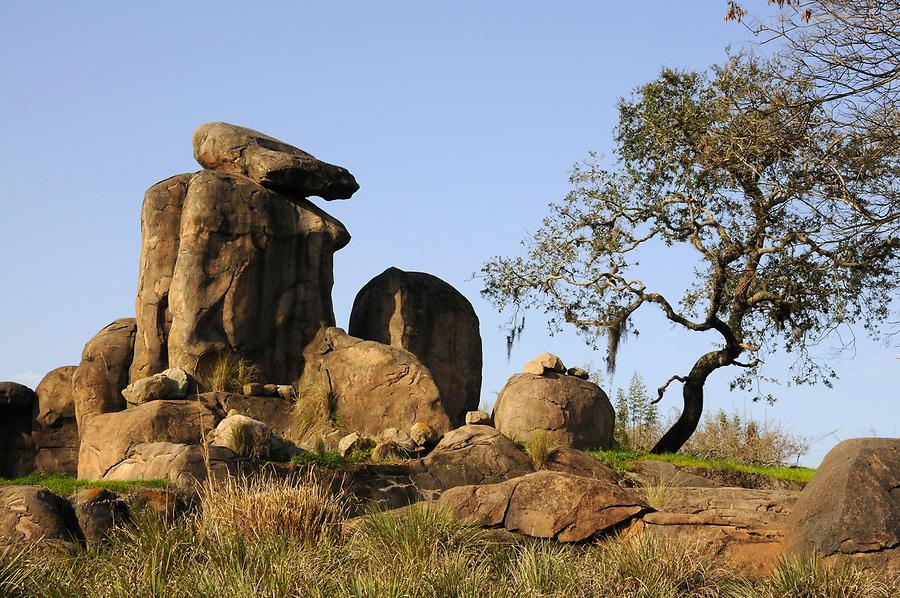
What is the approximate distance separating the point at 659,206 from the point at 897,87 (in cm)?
1178

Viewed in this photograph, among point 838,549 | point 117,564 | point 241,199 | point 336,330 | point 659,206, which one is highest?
point 659,206

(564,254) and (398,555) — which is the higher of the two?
(564,254)

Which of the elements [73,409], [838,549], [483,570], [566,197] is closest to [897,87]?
[838,549]

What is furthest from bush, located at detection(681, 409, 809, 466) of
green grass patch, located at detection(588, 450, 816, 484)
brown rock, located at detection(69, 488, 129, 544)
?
brown rock, located at detection(69, 488, 129, 544)

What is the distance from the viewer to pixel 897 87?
568 inches

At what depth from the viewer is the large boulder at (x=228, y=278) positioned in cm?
2094

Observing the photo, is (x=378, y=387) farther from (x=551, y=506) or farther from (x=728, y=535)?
(x=728, y=535)

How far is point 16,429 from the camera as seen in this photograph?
73.9 ft

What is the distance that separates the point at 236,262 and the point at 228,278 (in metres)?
0.35

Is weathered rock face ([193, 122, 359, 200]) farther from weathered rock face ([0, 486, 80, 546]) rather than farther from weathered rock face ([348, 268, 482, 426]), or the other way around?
weathered rock face ([0, 486, 80, 546])

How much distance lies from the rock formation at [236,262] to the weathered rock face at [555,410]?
13.6 feet

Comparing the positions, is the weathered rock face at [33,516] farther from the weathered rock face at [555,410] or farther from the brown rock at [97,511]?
the weathered rock face at [555,410]

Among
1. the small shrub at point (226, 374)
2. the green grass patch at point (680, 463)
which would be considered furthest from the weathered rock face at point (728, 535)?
the small shrub at point (226, 374)

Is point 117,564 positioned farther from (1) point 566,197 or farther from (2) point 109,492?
(1) point 566,197
